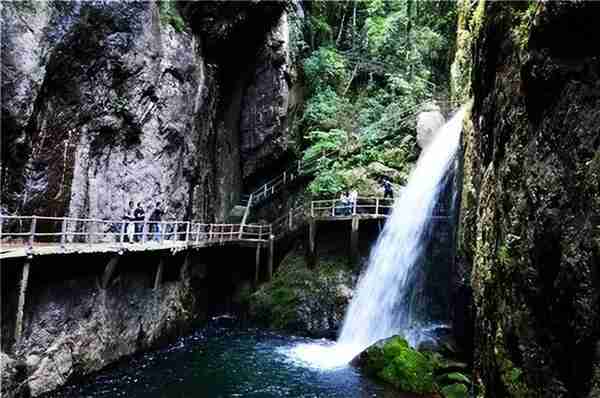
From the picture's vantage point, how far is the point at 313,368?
50.0 ft

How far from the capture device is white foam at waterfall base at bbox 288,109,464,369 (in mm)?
18328

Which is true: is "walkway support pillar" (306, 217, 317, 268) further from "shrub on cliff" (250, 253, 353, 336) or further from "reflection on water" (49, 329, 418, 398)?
"reflection on water" (49, 329, 418, 398)

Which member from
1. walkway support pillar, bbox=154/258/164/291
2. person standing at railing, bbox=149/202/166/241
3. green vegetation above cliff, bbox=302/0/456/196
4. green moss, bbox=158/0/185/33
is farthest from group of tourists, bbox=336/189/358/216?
green moss, bbox=158/0/185/33

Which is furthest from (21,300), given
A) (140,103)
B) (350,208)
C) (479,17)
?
(350,208)

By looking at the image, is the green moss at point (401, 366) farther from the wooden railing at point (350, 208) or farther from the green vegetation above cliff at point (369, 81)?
the green vegetation above cliff at point (369, 81)

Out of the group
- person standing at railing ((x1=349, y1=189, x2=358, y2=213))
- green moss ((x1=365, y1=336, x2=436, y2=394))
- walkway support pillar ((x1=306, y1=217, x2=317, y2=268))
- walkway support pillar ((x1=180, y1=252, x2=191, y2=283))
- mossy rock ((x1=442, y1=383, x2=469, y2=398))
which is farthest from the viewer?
walkway support pillar ((x1=306, y1=217, x2=317, y2=268))

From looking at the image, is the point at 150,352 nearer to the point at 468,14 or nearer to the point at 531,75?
the point at 531,75

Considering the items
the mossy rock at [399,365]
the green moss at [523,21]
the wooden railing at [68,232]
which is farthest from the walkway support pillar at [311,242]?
the green moss at [523,21]

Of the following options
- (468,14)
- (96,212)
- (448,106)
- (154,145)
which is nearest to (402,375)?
(96,212)

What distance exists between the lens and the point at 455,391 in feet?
42.8

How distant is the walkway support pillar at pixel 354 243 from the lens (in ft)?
69.1

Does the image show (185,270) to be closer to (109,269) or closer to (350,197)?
(109,269)

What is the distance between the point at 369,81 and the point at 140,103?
17031mm

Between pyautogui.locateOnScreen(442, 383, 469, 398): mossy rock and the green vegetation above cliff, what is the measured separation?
11699 millimetres
